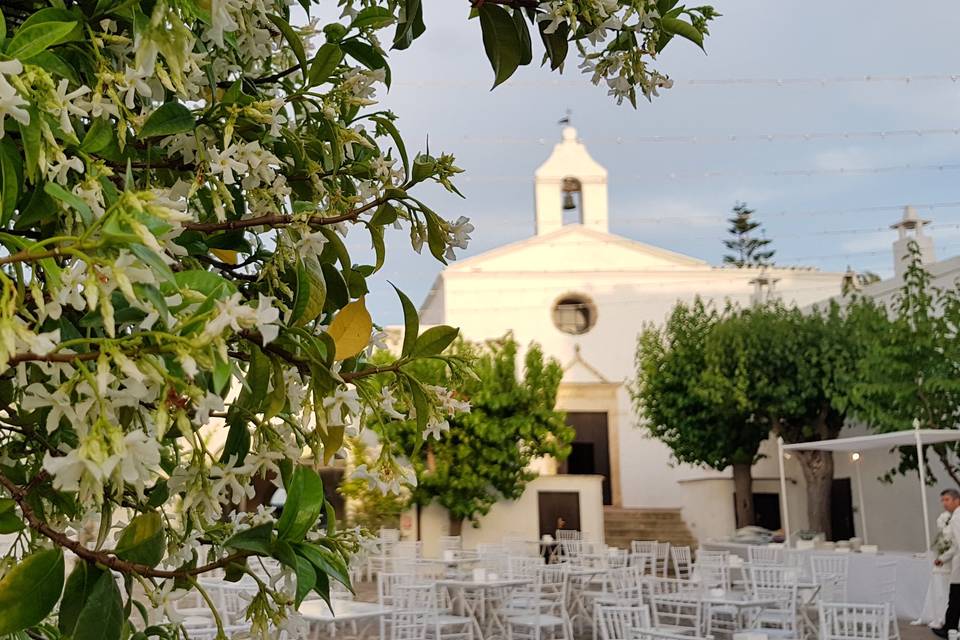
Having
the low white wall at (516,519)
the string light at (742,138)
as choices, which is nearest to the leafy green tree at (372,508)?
the low white wall at (516,519)

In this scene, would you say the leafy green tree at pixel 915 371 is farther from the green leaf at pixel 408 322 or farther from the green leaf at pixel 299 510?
the green leaf at pixel 299 510

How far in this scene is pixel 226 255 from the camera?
1100mm

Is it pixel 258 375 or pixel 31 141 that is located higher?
pixel 31 141

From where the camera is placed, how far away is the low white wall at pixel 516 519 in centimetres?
1595

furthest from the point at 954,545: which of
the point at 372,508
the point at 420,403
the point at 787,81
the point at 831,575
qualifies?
the point at 420,403

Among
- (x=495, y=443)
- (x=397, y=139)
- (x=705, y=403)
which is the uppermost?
(x=705, y=403)

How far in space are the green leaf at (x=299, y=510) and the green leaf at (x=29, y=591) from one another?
0.17m

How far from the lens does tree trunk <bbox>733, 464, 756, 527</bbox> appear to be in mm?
16328

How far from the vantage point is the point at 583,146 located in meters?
21.8

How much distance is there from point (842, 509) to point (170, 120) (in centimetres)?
1787

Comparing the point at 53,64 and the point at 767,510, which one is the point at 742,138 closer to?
the point at 767,510

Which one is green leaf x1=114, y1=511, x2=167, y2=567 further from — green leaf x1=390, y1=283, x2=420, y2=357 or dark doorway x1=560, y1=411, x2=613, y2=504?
dark doorway x1=560, y1=411, x2=613, y2=504

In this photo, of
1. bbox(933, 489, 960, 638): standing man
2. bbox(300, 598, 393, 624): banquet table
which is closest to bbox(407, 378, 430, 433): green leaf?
bbox(300, 598, 393, 624): banquet table

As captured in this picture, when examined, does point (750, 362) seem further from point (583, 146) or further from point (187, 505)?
point (187, 505)
